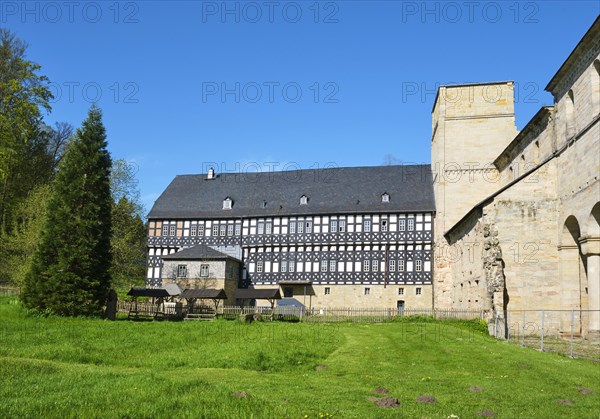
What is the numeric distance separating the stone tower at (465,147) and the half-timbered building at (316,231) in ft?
5.22

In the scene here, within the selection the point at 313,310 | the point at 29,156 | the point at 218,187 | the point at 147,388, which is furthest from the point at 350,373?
the point at 29,156

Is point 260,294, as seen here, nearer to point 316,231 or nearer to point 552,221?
point 316,231

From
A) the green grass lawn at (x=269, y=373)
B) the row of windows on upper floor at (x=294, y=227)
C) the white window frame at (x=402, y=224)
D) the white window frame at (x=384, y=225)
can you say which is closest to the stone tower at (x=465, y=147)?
the white window frame at (x=402, y=224)

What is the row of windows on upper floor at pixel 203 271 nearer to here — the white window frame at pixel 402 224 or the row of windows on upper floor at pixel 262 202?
the row of windows on upper floor at pixel 262 202

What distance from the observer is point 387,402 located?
11094mm

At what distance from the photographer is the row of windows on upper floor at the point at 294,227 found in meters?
47.4

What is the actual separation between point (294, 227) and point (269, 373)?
33.9m

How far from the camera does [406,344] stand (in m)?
20.1

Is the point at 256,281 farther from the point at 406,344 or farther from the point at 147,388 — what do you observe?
the point at 147,388

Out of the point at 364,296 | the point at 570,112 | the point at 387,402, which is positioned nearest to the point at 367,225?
the point at 364,296

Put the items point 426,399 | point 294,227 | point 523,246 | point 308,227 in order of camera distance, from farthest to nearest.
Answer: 1. point 294,227
2. point 308,227
3. point 523,246
4. point 426,399

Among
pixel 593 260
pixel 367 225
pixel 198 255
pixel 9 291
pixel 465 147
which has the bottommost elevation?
pixel 9 291

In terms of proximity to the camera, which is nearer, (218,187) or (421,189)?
(421,189)

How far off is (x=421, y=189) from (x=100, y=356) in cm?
3494
